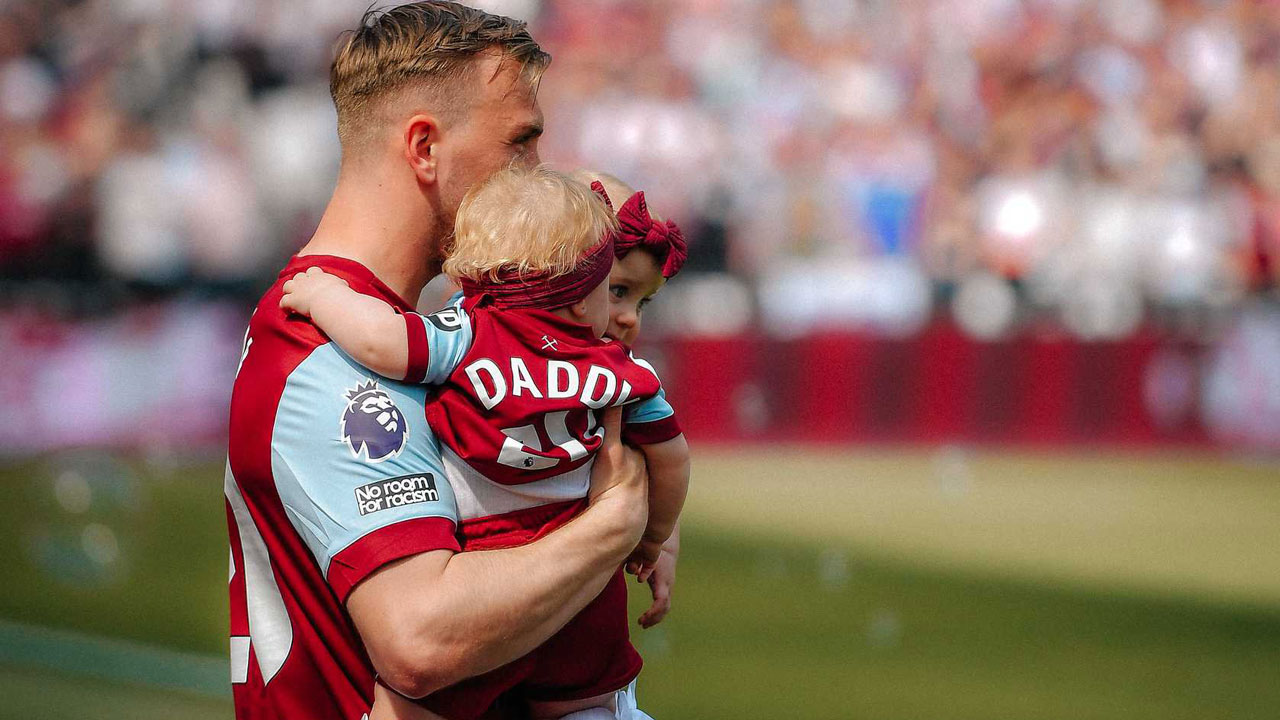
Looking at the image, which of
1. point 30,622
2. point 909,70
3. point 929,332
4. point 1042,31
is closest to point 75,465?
point 30,622

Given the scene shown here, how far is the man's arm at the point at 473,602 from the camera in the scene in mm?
2180

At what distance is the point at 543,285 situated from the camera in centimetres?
242

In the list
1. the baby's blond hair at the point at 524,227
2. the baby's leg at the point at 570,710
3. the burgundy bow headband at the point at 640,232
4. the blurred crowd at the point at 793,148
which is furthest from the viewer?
the blurred crowd at the point at 793,148

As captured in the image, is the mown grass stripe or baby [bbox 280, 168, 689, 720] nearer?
baby [bbox 280, 168, 689, 720]

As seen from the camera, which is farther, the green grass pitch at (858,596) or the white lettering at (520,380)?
the green grass pitch at (858,596)

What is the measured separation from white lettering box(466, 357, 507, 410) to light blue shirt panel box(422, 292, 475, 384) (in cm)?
3

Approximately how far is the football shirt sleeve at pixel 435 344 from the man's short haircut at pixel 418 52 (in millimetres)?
392

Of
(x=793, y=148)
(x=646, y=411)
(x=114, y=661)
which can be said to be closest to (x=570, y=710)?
(x=646, y=411)

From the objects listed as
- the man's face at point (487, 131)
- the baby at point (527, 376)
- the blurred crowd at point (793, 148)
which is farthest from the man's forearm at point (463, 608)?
the blurred crowd at point (793, 148)

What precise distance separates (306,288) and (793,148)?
12460 millimetres

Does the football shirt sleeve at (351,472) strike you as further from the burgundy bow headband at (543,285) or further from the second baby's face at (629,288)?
the second baby's face at (629,288)

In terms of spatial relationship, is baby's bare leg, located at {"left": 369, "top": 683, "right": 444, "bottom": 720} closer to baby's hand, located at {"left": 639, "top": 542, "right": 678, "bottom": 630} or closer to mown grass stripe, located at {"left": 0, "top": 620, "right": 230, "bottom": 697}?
baby's hand, located at {"left": 639, "top": 542, "right": 678, "bottom": 630}

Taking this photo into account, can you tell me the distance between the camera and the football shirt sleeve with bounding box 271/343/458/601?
2.21m

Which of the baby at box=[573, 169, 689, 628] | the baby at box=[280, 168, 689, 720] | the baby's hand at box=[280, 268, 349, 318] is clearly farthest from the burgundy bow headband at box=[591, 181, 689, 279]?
the baby's hand at box=[280, 268, 349, 318]
